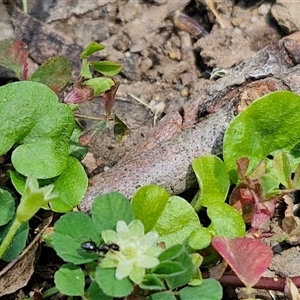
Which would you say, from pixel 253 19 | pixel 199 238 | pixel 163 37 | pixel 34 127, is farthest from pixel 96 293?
pixel 253 19

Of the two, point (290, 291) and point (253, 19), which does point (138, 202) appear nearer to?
point (290, 291)

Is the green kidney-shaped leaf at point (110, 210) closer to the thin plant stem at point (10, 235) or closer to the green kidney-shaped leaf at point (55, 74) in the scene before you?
the thin plant stem at point (10, 235)

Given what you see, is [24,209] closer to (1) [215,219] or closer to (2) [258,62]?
(1) [215,219]

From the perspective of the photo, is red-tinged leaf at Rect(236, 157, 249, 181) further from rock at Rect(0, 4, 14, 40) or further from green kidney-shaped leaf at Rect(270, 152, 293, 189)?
rock at Rect(0, 4, 14, 40)

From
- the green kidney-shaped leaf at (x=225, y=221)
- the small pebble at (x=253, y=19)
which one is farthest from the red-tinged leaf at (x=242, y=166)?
the small pebble at (x=253, y=19)

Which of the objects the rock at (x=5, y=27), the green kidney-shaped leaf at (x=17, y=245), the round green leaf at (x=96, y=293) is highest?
the rock at (x=5, y=27)

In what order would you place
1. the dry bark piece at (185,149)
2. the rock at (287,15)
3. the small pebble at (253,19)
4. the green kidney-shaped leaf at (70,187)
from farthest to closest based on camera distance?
the small pebble at (253,19), the rock at (287,15), the dry bark piece at (185,149), the green kidney-shaped leaf at (70,187)

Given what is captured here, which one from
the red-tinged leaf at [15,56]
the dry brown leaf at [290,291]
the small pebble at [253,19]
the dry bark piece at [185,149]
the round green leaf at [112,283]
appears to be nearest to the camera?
the round green leaf at [112,283]
